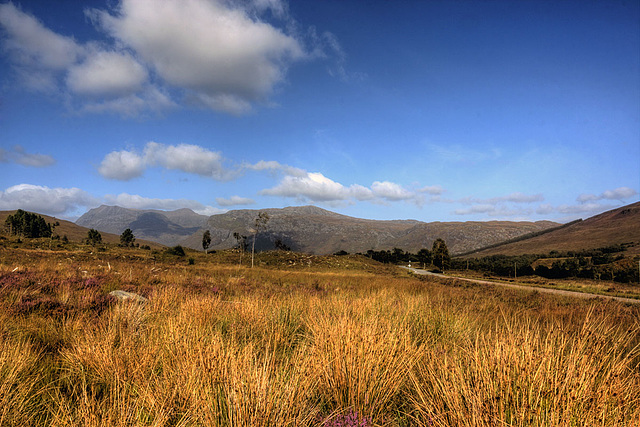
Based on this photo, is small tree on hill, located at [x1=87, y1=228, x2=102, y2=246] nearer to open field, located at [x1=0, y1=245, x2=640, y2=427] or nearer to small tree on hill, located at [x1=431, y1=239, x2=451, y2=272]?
open field, located at [x1=0, y1=245, x2=640, y2=427]

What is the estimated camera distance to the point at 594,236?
4818 inches

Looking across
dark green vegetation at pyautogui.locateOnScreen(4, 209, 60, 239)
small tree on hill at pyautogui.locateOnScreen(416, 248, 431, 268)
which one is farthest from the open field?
dark green vegetation at pyautogui.locateOnScreen(4, 209, 60, 239)

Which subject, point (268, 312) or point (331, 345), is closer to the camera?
point (331, 345)

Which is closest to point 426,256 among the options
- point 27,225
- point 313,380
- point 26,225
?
point 313,380

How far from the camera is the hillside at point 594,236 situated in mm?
109000

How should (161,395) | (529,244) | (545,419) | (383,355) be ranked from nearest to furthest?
1. (545,419)
2. (161,395)
3. (383,355)
4. (529,244)

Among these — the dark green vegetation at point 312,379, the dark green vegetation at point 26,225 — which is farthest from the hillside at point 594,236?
the dark green vegetation at point 26,225

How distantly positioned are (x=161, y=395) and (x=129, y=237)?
11701 cm

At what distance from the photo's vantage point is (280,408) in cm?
203

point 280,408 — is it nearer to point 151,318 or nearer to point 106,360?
point 106,360

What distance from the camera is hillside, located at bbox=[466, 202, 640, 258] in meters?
109

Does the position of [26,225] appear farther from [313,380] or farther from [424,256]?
[313,380]

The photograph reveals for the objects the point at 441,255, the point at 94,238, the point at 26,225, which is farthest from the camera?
the point at 26,225

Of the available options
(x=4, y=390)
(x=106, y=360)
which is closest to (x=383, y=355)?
(x=106, y=360)
